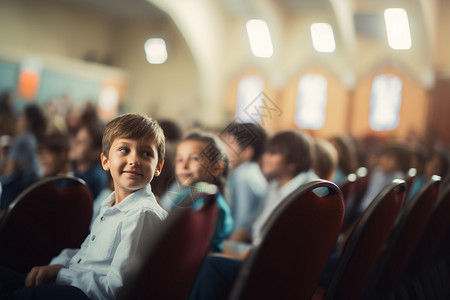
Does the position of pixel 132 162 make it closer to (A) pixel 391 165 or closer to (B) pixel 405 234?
(B) pixel 405 234

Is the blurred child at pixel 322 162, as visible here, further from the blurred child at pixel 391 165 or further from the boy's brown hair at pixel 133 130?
the boy's brown hair at pixel 133 130

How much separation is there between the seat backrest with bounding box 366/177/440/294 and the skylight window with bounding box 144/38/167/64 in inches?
638

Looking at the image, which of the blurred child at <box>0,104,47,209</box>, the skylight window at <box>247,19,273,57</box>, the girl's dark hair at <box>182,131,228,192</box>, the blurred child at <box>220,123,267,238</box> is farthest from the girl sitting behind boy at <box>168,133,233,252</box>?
the skylight window at <box>247,19,273,57</box>

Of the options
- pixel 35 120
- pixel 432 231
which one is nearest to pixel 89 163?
pixel 432 231

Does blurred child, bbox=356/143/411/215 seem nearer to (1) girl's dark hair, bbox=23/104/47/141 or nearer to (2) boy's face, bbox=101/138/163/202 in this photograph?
(1) girl's dark hair, bbox=23/104/47/141

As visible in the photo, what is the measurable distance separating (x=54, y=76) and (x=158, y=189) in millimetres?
14692

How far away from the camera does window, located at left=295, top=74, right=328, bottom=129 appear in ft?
53.1

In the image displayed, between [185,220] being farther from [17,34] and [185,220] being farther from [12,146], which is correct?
[17,34]

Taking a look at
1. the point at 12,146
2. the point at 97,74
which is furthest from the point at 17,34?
the point at 12,146

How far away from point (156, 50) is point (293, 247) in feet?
56.8

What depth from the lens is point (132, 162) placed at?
126 centimetres

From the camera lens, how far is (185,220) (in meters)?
1.06

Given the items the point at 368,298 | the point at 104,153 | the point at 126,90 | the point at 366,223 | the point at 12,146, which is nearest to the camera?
the point at 104,153

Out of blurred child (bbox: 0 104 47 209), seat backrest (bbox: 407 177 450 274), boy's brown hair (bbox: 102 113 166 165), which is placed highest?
boy's brown hair (bbox: 102 113 166 165)
